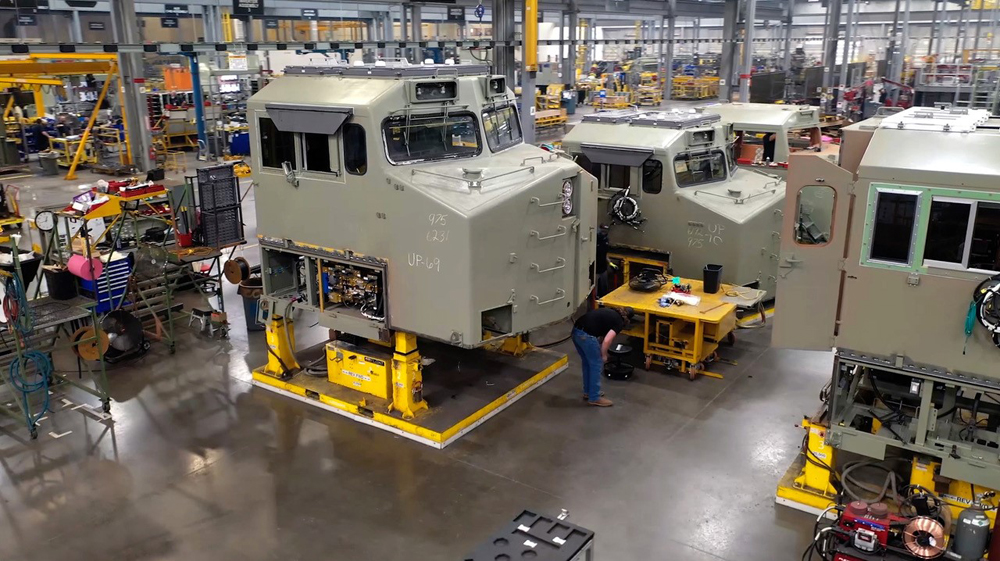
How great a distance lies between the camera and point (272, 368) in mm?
8461

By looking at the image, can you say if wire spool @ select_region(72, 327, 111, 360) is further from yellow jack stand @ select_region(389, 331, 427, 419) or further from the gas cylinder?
the gas cylinder

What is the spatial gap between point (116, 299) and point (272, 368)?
2381 millimetres

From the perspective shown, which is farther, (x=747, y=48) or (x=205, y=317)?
(x=747, y=48)

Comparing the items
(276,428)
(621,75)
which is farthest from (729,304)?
(621,75)

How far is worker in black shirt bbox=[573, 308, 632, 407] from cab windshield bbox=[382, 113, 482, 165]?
76.9 inches

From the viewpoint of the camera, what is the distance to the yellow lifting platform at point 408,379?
7367 millimetres

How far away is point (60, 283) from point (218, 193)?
224 centimetres

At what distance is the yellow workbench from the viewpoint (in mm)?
8488

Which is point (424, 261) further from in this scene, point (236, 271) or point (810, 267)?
point (236, 271)

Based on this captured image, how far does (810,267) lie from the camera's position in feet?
18.8

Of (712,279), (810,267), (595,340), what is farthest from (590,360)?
(810,267)

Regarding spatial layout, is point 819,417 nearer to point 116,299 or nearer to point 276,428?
point 276,428

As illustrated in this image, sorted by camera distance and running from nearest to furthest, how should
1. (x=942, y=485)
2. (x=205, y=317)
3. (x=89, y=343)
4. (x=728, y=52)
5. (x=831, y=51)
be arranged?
(x=942, y=485) < (x=89, y=343) < (x=205, y=317) < (x=728, y=52) < (x=831, y=51)

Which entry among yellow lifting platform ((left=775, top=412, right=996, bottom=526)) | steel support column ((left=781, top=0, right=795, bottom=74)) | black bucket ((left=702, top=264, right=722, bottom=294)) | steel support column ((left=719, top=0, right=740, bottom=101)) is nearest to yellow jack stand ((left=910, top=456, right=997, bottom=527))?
yellow lifting platform ((left=775, top=412, right=996, bottom=526))
